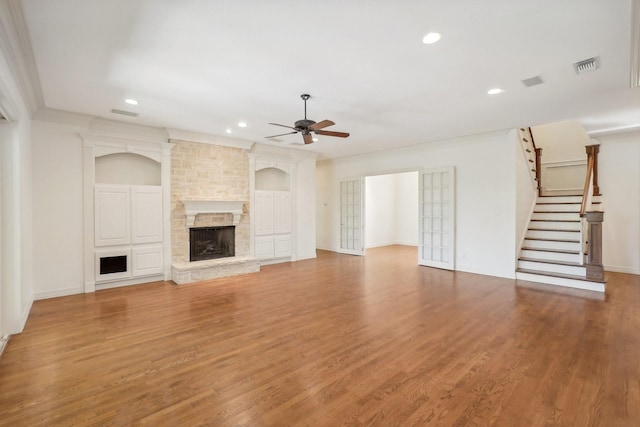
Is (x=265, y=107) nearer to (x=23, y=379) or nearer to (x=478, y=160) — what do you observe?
(x=23, y=379)

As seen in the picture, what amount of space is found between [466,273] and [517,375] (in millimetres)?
4133

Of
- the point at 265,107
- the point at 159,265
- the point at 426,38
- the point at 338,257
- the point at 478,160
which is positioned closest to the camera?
the point at 426,38

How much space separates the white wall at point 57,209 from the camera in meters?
4.73

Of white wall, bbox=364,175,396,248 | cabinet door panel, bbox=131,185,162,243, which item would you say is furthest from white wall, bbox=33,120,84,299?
white wall, bbox=364,175,396,248

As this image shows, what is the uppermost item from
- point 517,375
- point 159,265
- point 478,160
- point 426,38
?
point 426,38

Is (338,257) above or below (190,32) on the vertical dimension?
below

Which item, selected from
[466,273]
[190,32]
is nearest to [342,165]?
[466,273]

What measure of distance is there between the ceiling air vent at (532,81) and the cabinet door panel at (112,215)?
6.41 metres

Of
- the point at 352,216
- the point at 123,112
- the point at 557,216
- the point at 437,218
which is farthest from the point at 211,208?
the point at 557,216

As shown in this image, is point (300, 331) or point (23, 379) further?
point (300, 331)

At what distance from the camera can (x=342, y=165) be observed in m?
9.39

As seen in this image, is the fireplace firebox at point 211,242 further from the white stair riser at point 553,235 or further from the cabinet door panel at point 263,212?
the white stair riser at point 553,235

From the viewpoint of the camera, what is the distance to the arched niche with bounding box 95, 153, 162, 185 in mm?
5605

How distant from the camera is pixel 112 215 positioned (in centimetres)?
537
